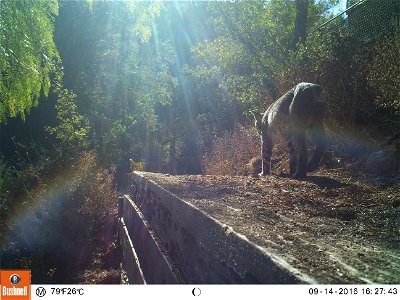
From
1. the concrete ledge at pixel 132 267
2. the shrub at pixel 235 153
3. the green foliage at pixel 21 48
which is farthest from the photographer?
the shrub at pixel 235 153

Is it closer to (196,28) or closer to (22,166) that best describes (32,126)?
(22,166)

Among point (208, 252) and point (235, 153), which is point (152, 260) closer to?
point (208, 252)

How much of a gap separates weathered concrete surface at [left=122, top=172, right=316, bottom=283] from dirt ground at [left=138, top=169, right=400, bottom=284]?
2.4 inches

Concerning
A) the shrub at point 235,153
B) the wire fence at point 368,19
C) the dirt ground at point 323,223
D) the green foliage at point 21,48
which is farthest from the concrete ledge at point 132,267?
the wire fence at point 368,19

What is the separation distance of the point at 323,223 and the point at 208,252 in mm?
711

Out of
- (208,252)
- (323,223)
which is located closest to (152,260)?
(208,252)

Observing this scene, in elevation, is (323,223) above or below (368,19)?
below

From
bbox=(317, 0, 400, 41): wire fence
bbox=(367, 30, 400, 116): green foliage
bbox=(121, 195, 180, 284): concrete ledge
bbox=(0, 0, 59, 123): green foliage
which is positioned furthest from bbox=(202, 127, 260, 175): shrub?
bbox=(0, 0, 59, 123): green foliage

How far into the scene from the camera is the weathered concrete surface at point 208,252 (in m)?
1.21
